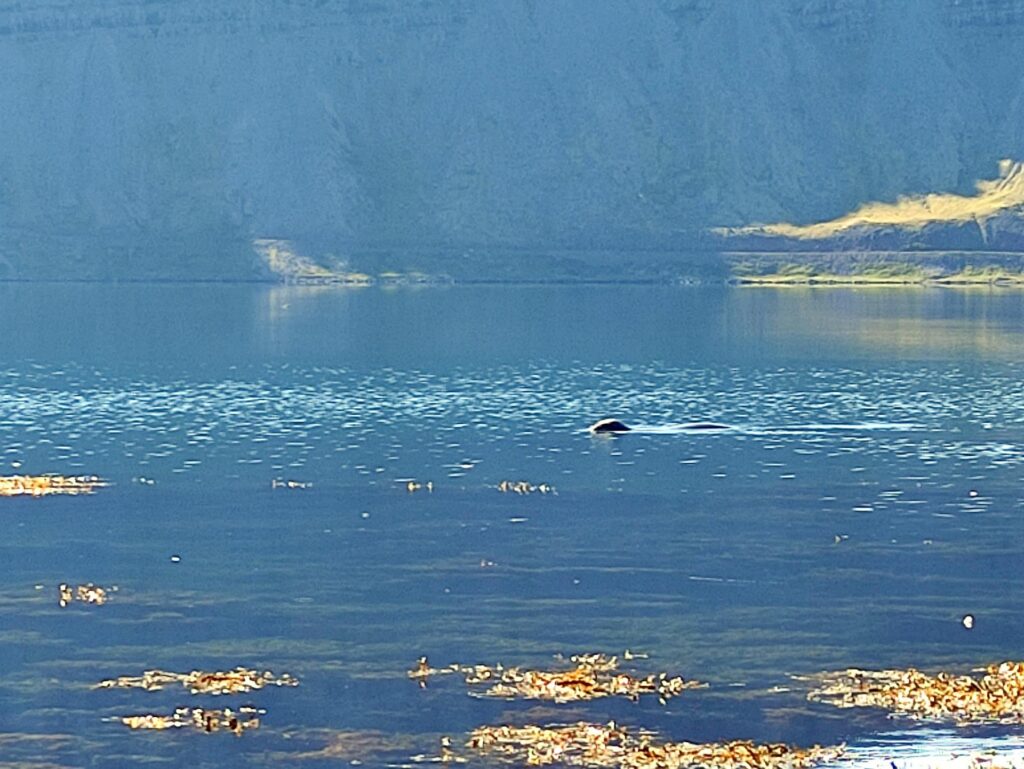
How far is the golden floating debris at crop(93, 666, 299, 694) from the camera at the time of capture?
43.0 m

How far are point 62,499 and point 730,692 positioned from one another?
32.4 m

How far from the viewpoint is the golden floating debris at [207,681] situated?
141 feet

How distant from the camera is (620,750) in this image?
38031 mm

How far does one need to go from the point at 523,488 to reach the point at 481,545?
1213cm

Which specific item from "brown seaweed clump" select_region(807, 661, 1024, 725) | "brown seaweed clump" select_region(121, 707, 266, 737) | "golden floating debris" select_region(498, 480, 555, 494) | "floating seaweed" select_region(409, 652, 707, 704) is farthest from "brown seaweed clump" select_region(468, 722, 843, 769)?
"golden floating debris" select_region(498, 480, 555, 494)

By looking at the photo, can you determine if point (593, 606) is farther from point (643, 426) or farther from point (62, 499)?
point (643, 426)

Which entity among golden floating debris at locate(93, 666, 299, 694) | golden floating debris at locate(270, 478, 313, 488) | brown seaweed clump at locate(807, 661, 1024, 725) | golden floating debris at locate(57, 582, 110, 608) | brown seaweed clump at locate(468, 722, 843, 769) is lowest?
golden floating debris at locate(270, 478, 313, 488)

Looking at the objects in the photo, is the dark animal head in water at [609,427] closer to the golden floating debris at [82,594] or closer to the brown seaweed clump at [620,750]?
the golden floating debris at [82,594]

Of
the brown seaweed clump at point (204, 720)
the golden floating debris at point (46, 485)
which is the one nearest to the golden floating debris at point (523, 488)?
the golden floating debris at point (46, 485)

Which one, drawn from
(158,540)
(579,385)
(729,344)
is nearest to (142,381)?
(579,385)

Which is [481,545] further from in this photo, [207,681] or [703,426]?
[703,426]

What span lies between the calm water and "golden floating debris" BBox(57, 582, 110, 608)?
54cm

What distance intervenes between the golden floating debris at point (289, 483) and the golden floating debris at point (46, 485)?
558 centimetres

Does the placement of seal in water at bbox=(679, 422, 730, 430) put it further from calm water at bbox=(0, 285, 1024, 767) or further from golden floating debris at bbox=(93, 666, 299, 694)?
golden floating debris at bbox=(93, 666, 299, 694)
